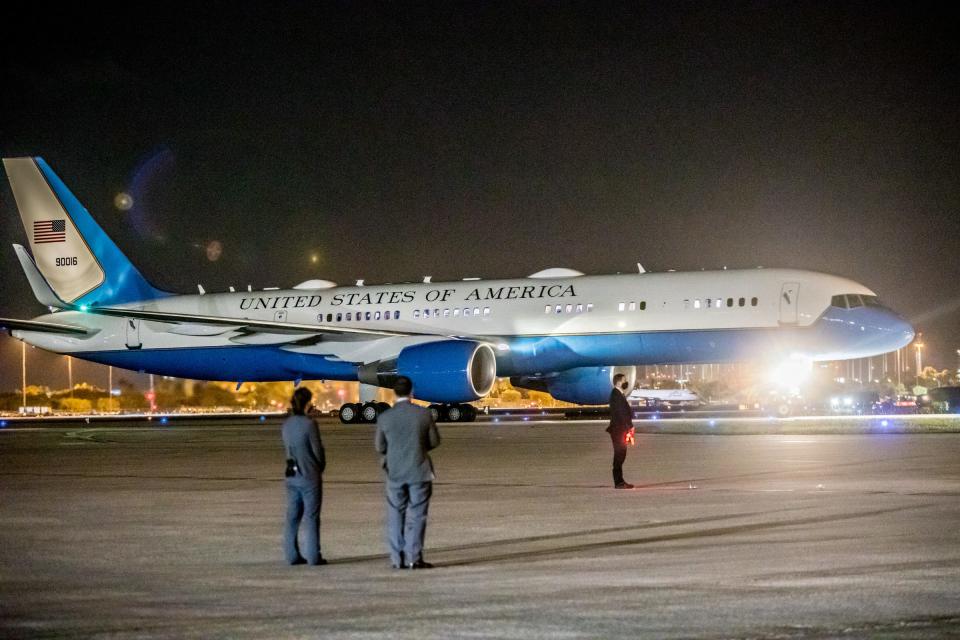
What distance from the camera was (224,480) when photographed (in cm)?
2311

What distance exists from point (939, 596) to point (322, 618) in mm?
4619

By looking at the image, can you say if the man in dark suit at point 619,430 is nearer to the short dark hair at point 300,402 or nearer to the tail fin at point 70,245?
the short dark hair at point 300,402

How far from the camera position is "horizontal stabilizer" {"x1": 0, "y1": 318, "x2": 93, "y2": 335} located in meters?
50.6

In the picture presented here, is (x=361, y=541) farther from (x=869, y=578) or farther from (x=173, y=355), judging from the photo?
(x=173, y=355)

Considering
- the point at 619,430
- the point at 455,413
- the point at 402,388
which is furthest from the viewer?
the point at 455,413

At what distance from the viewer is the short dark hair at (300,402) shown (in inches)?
515

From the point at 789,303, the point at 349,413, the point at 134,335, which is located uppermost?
the point at 134,335

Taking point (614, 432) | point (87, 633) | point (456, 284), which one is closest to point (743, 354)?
point (456, 284)

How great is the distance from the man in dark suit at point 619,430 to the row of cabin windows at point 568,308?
878 inches

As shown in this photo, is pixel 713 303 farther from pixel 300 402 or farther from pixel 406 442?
pixel 406 442

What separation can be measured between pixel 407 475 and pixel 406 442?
0.31 m

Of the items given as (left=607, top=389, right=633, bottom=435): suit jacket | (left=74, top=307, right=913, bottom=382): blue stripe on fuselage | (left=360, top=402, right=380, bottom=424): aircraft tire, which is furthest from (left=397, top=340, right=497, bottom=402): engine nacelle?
(left=607, top=389, right=633, bottom=435): suit jacket

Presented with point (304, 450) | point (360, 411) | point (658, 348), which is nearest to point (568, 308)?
point (658, 348)

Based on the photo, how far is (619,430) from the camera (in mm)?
21031
